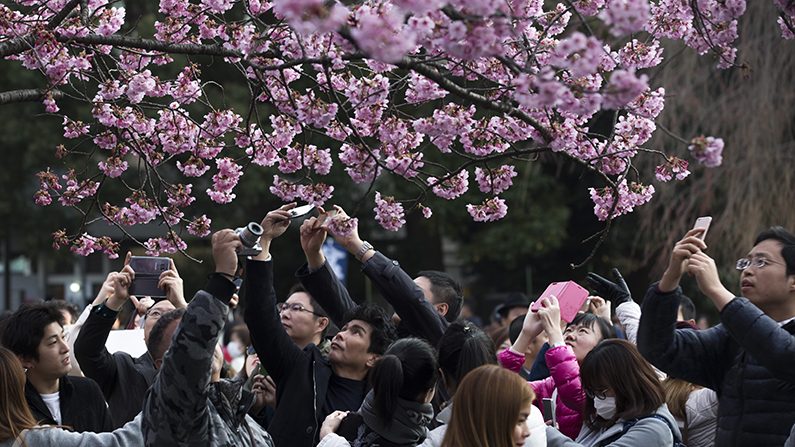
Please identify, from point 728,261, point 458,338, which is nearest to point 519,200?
point 728,261

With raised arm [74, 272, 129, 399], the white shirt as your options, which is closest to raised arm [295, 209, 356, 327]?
raised arm [74, 272, 129, 399]

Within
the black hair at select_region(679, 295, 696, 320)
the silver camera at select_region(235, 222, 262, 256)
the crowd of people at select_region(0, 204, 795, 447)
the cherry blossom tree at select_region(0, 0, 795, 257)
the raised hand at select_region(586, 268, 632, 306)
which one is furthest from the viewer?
the black hair at select_region(679, 295, 696, 320)

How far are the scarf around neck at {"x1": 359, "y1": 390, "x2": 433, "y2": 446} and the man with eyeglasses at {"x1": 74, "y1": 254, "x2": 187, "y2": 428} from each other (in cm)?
152

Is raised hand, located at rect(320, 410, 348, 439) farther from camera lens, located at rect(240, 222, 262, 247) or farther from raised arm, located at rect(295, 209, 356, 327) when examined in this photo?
raised arm, located at rect(295, 209, 356, 327)

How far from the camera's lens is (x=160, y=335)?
19.5ft

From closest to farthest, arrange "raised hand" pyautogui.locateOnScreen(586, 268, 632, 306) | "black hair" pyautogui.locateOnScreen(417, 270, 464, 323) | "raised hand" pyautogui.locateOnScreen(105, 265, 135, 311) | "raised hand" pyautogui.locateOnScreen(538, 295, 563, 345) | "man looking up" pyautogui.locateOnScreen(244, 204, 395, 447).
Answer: "man looking up" pyautogui.locateOnScreen(244, 204, 395, 447), "raised hand" pyautogui.locateOnScreen(538, 295, 563, 345), "raised hand" pyautogui.locateOnScreen(105, 265, 135, 311), "raised hand" pyautogui.locateOnScreen(586, 268, 632, 306), "black hair" pyautogui.locateOnScreen(417, 270, 464, 323)

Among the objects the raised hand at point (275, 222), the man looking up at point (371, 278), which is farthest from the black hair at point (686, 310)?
the raised hand at point (275, 222)

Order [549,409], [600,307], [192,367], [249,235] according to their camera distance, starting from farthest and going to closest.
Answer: [600,307] < [549,409] < [249,235] < [192,367]

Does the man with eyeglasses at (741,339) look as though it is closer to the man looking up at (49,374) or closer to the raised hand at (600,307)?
the raised hand at (600,307)

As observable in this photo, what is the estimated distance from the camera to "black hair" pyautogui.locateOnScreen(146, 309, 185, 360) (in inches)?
229

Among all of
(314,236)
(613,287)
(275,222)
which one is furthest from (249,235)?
(613,287)

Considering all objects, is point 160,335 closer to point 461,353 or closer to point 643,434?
point 461,353

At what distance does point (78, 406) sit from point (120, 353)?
965 millimetres

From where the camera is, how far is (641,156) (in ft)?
48.5
